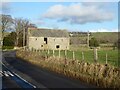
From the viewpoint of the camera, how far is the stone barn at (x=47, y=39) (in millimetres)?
100688

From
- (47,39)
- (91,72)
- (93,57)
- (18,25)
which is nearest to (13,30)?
(18,25)

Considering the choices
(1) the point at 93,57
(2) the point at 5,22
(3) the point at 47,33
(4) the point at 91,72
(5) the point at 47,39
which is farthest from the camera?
(2) the point at 5,22

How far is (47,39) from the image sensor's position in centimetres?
10306

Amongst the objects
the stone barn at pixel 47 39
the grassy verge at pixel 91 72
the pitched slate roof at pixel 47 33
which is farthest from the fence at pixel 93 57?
the pitched slate roof at pixel 47 33

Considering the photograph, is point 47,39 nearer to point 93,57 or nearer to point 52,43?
point 52,43

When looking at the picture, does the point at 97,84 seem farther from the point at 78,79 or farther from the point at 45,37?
the point at 45,37

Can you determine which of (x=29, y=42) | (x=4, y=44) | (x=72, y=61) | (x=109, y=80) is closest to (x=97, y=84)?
(x=109, y=80)

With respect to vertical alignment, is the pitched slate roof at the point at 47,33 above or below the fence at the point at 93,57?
above

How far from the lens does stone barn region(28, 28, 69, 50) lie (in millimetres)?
100688

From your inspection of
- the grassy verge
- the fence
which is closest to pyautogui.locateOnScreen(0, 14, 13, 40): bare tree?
the fence

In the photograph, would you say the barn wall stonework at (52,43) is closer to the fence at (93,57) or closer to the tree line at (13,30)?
the tree line at (13,30)

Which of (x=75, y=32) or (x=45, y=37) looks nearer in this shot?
(x=45, y=37)

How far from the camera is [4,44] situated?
106375mm

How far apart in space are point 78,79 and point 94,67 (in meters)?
1.19
